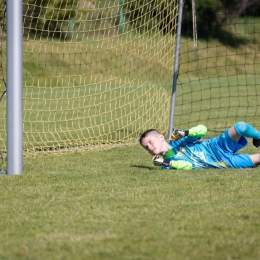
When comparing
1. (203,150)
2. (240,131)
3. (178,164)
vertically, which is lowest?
(178,164)

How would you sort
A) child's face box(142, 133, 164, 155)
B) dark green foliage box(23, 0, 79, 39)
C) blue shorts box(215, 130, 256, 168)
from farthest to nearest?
dark green foliage box(23, 0, 79, 39) → blue shorts box(215, 130, 256, 168) → child's face box(142, 133, 164, 155)

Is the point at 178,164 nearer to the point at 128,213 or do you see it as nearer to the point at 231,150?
the point at 231,150

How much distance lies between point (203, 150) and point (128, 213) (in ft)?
6.77

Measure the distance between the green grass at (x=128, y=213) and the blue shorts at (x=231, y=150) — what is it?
171 millimetres

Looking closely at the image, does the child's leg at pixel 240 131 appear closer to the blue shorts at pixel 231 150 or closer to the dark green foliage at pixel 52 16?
the blue shorts at pixel 231 150

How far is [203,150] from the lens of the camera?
6.41 meters

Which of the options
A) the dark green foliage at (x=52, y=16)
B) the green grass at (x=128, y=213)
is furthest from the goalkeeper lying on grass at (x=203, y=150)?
the dark green foliage at (x=52, y=16)

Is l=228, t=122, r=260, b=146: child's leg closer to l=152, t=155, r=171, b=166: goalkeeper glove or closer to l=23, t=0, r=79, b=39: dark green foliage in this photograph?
l=152, t=155, r=171, b=166: goalkeeper glove

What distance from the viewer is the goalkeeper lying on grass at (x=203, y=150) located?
245 inches

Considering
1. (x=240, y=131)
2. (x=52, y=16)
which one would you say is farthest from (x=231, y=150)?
(x=52, y=16)

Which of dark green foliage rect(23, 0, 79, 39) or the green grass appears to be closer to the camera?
the green grass

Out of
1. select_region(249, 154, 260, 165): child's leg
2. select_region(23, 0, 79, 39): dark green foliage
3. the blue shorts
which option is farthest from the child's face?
select_region(23, 0, 79, 39): dark green foliage

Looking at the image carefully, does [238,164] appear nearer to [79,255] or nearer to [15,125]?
[15,125]

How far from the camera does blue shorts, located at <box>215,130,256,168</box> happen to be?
629 cm
